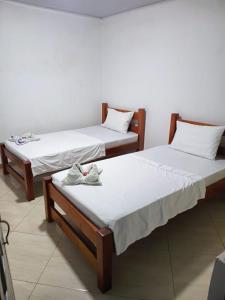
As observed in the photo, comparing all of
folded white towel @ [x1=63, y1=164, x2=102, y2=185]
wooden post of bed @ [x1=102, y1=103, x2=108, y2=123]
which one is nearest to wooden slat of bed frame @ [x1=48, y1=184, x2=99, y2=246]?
folded white towel @ [x1=63, y1=164, x2=102, y2=185]

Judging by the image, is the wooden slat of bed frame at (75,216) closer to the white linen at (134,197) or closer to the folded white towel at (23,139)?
the white linen at (134,197)

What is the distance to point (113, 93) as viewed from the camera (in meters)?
Answer: 4.05

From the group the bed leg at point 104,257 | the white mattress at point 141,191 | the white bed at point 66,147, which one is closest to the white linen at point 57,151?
the white bed at point 66,147

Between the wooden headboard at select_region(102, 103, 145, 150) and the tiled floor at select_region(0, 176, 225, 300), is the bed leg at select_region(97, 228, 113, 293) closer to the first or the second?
the tiled floor at select_region(0, 176, 225, 300)

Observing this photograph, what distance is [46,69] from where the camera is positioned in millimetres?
3568

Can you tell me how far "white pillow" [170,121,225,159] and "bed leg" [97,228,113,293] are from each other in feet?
5.24

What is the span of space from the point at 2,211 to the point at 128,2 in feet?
9.81

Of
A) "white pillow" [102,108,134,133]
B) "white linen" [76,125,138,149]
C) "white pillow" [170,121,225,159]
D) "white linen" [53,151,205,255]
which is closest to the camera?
"white linen" [53,151,205,255]

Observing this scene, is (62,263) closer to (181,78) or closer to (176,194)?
(176,194)

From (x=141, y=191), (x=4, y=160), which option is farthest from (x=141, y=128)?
(x=4, y=160)

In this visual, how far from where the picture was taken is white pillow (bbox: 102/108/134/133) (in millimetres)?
3615

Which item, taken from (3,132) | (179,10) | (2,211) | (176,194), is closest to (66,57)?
(3,132)

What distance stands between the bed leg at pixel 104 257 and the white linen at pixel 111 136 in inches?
72.7

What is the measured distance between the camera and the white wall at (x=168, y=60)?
257 cm
